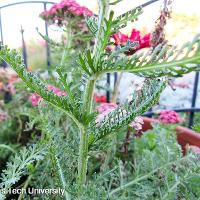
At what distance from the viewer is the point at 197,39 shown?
0.44m

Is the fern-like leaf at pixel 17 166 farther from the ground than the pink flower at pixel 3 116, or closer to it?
farther from the ground

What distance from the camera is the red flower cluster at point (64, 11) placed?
48.2 inches

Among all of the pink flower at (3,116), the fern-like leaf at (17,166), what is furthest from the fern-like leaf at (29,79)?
the pink flower at (3,116)

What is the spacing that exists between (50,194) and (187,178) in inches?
12.4

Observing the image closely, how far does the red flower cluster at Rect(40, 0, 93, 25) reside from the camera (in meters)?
1.22

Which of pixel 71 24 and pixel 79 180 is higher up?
pixel 71 24

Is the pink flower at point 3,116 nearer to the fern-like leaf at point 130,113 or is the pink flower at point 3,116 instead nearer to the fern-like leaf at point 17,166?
the fern-like leaf at point 17,166

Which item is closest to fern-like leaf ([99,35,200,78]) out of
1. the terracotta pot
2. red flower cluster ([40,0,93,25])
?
red flower cluster ([40,0,93,25])

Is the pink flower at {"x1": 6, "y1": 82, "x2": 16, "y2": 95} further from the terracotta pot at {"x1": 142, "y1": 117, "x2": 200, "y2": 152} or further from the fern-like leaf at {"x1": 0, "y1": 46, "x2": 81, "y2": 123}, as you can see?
the fern-like leaf at {"x1": 0, "y1": 46, "x2": 81, "y2": 123}

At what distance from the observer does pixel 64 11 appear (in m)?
1.25

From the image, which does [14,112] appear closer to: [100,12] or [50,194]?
[50,194]

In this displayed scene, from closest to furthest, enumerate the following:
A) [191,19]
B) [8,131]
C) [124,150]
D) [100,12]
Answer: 1. [100,12]
2. [124,150]
3. [8,131]
4. [191,19]

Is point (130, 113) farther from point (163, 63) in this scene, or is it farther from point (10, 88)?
point (10, 88)

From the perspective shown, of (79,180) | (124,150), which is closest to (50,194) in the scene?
(79,180)
